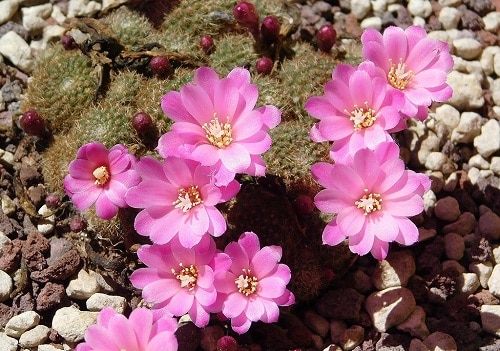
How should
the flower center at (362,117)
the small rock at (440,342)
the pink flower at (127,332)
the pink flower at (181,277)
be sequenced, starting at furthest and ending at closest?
the small rock at (440,342), the flower center at (362,117), the pink flower at (181,277), the pink flower at (127,332)

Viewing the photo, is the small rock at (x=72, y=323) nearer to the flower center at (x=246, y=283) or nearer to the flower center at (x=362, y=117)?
the flower center at (x=246, y=283)

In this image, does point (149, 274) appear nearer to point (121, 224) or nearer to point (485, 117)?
point (121, 224)

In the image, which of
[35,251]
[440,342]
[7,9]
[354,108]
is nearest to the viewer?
[354,108]

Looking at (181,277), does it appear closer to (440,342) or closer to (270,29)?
(440,342)

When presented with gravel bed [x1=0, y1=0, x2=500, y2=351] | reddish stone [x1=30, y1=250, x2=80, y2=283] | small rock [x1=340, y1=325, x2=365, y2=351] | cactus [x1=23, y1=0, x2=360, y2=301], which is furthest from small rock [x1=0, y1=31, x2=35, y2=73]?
small rock [x1=340, y1=325, x2=365, y2=351]

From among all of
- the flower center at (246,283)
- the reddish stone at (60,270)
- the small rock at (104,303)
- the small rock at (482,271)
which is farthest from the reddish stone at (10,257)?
the small rock at (482,271)

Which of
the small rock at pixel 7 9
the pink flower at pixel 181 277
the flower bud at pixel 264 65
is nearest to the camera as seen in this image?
the pink flower at pixel 181 277

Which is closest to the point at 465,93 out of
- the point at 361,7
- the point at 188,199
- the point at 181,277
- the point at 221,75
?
the point at 361,7

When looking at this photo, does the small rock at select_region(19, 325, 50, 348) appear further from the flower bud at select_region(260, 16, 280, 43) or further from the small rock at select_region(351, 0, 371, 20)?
the small rock at select_region(351, 0, 371, 20)
